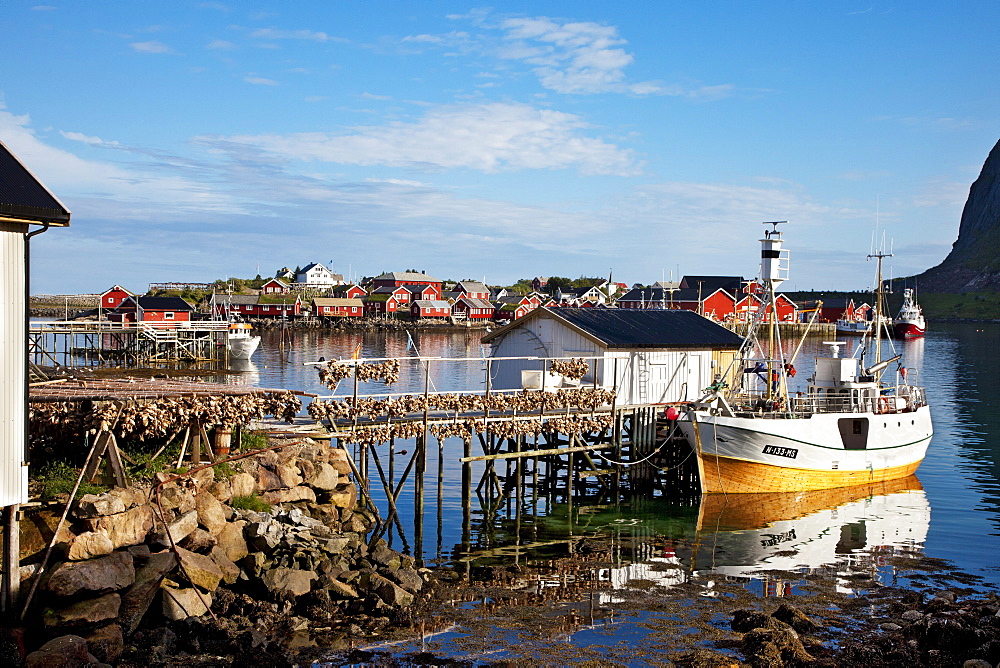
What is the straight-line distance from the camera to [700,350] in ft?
122

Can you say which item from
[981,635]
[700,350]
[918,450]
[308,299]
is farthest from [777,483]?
[308,299]

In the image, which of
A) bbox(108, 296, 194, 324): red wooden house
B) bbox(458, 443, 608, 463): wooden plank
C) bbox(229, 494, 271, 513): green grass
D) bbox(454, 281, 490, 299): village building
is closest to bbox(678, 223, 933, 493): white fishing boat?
bbox(458, 443, 608, 463): wooden plank

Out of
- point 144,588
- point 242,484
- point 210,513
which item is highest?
point 242,484

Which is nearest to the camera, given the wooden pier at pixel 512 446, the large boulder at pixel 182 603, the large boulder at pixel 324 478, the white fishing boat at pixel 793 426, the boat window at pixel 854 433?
the large boulder at pixel 182 603

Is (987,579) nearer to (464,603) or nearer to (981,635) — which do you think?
(981,635)

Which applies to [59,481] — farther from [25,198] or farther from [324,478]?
[324,478]

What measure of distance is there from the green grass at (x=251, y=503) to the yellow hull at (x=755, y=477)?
1640 cm

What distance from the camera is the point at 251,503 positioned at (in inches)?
849

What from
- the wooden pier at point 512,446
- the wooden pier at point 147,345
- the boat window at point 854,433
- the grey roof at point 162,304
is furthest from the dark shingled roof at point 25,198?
the grey roof at point 162,304

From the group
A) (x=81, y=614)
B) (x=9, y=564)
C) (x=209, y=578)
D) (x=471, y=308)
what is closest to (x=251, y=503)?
(x=209, y=578)

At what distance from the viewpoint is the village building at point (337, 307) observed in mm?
148125

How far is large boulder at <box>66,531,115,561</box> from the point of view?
1722cm

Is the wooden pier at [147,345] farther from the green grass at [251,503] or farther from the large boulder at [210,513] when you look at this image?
the large boulder at [210,513]

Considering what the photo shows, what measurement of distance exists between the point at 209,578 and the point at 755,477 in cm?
2118
